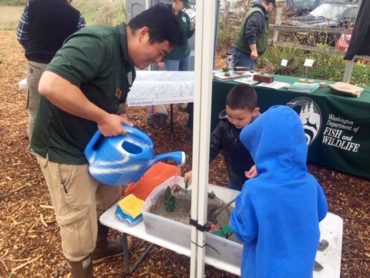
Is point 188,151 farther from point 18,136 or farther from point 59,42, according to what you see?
point 18,136

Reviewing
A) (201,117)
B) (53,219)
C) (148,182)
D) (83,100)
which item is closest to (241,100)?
(148,182)

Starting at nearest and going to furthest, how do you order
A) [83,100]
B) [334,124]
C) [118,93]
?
[83,100] → [118,93] → [334,124]

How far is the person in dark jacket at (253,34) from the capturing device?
13.7 ft

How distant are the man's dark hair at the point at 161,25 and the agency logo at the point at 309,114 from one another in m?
2.14

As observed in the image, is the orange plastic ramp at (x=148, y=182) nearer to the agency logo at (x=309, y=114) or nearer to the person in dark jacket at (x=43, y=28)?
the person in dark jacket at (x=43, y=28)

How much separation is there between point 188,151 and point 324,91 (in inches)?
59.9

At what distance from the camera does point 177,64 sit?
4.60 meters

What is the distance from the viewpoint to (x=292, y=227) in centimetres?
120

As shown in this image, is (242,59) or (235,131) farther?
(242,59)

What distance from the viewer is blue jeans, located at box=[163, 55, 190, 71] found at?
454cm

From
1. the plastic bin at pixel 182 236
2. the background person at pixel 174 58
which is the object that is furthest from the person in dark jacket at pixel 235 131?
the background person at pixel 174 58

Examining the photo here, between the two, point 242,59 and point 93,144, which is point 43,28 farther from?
point 242,59

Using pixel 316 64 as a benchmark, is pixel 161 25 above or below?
above

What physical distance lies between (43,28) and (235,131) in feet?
6.08
